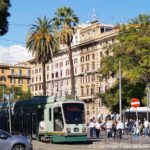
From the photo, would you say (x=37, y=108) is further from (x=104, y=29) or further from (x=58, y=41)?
(x=104, y=29)

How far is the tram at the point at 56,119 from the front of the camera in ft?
122

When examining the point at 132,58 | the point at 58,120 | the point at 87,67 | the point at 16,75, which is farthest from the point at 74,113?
the point at 16,75

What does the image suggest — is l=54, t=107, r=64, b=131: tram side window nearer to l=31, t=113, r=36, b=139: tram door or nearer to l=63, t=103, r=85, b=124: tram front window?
l=63, t=103, r=85, b=124: tram front window

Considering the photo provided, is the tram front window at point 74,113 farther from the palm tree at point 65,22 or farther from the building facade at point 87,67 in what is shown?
the building facade at point 87,67

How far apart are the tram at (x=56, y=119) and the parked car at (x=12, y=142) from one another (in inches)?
482

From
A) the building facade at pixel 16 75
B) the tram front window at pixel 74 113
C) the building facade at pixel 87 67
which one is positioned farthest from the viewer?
the building facade at pixel 16 75

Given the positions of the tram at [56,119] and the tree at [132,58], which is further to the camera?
the tree at [132,58]

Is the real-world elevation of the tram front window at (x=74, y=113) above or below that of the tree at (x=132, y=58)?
below

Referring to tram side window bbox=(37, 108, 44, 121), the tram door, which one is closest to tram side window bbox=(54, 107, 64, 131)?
tram side window bbox=(37, 108, 44, 121)

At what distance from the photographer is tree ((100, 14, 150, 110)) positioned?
66.3 meters

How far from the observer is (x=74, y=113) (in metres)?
37.4

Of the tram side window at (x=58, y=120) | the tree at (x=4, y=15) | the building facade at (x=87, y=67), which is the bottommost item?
the tram side window at (x=58, y=120)

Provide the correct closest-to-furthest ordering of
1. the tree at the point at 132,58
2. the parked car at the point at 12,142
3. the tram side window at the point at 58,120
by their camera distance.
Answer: the parked car at the point at 12,142, the tram side window at the point at 58,120, the tree at the point at 132,58

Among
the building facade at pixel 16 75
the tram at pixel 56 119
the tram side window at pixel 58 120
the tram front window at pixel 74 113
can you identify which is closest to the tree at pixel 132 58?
the tram at pixel 56 119
